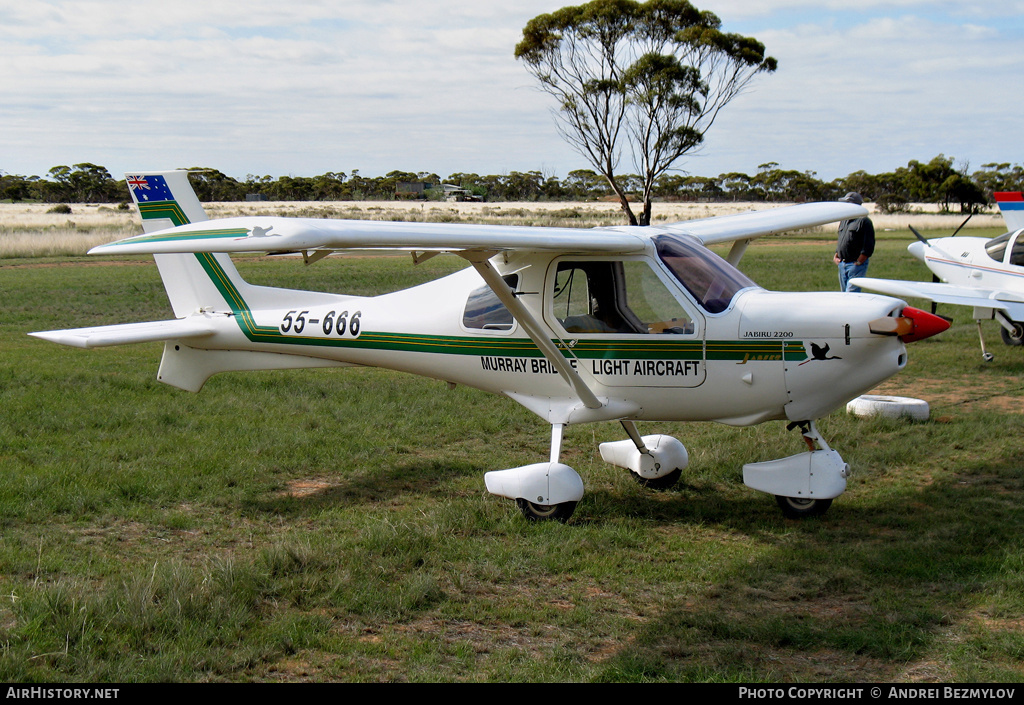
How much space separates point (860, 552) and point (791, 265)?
71.4 feet

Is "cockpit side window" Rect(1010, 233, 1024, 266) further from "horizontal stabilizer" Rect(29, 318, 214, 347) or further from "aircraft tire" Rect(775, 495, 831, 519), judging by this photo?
"horizontal stabilizer" Rect(29, 318, 214, 347)

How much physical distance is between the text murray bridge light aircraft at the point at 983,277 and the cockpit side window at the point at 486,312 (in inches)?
250

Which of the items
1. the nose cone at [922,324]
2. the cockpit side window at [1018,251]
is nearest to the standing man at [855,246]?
the cockpit side window at [1018,251]

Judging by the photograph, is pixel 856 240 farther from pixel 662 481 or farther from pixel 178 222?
pixel 178 222

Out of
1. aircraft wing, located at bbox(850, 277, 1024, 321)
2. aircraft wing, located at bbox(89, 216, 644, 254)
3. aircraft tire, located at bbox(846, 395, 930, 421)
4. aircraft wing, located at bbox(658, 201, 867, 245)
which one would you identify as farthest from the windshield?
aircraft wing, located at bbox(850, 277, 1024, 321)

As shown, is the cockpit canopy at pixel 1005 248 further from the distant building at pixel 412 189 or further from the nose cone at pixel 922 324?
the distant building at pixel 412 189

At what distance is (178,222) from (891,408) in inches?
287

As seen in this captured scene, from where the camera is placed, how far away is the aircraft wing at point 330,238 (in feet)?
14.5

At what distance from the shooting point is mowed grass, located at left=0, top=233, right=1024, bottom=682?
428 centimetres

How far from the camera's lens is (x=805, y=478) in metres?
6.25

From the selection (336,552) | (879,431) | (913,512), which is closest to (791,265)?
(879,431)

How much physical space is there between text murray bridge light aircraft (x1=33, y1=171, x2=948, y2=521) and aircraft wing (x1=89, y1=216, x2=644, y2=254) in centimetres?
2

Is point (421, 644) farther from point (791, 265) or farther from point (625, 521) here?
point (791, 265)

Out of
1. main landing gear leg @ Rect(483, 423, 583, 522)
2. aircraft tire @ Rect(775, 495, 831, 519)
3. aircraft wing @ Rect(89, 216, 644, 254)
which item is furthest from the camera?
aircraft tire @ Rect(775, 495, 831, 519)
